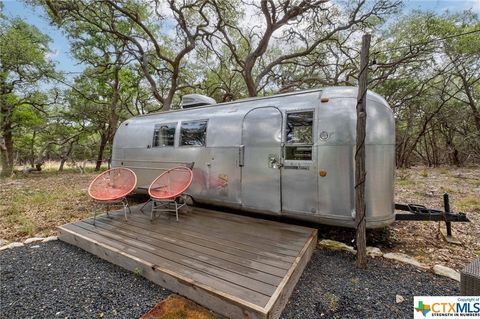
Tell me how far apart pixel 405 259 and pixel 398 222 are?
215 cm

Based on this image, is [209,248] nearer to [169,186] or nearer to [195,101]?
[169,186]

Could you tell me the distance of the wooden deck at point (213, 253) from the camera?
2.45 m

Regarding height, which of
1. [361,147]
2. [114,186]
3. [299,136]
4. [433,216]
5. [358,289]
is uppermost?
[299,136]

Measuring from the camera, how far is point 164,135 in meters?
6.10

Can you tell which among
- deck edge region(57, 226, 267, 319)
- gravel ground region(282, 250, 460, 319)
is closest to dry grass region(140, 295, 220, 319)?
deck edge region(57, 226, 267, 319)

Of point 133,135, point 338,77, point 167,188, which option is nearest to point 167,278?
point 167,188

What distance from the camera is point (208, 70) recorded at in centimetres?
1538

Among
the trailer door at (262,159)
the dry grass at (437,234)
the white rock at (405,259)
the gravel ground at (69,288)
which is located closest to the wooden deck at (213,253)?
the gravel ground at (69,288)

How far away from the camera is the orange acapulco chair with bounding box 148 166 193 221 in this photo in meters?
4.73

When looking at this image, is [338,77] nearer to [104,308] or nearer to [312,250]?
[312,250]

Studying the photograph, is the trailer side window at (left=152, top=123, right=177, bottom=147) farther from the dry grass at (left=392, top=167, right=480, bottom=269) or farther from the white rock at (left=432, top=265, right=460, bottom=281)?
the white rock at (left=432, top=265, right=460, bottom=281)

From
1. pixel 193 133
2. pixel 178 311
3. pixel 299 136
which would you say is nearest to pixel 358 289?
pixel 178 311

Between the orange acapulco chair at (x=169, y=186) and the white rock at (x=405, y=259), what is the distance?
11.7 feet

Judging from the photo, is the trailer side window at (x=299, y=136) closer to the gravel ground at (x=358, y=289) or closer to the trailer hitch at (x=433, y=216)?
the gravel ground at (x=358, y=289)
